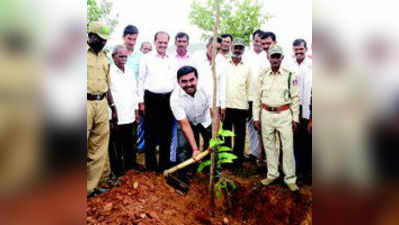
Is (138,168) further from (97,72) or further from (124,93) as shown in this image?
(97,72)

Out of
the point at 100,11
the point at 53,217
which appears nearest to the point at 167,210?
the point at 53,217

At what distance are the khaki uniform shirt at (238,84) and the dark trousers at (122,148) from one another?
1492 mm

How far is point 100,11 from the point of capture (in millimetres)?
5559

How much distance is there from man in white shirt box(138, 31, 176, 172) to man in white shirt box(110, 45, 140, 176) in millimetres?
175

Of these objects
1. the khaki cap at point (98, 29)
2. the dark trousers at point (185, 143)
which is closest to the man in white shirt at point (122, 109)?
the khaki cap at point (98, 29)

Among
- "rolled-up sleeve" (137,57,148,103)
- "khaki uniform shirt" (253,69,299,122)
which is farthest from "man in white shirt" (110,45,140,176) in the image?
"khaki uniform shirt" (253,69,299,122)

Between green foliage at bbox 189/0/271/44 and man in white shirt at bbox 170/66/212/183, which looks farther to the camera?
green foliage at bbox 189/0/271/44

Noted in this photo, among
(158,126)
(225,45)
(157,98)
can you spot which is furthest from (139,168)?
(225,45)

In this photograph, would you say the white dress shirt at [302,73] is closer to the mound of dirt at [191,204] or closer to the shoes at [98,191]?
the mound of dirt at [191,204]

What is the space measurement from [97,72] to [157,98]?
3.25ft

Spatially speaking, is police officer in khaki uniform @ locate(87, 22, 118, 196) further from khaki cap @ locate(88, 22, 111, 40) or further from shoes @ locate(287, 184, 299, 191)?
shoes @ locate(287, 184, 299, 191)

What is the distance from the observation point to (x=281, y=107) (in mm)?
3271

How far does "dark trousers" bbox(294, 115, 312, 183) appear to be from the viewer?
11.7ft

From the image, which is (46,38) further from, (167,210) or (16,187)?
(167,210)
